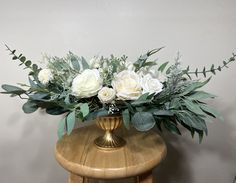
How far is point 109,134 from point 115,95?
0.76 ft

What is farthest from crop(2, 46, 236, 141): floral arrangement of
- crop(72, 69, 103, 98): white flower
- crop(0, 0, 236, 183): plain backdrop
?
crop(0, 0, 236, 183): plain backdrop

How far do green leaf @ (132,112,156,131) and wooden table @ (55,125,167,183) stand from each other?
0.52 ft

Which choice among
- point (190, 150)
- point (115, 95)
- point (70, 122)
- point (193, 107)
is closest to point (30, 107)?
point (70, 122)

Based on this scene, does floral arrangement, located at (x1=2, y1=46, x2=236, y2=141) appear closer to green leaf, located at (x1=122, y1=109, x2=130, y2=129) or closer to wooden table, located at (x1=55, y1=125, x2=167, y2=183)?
green leaf, located at (x1=122, y1=109, x2=130, y2=129)

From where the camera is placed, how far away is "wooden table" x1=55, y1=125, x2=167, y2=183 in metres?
0.92

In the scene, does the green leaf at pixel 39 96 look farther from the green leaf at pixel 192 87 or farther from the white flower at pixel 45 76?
the green leaf at pixel 192 87

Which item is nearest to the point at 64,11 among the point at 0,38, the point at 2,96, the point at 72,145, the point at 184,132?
the point at 0,38

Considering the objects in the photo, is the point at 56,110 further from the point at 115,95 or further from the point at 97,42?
the point at 97,42

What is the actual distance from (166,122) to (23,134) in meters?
0.76

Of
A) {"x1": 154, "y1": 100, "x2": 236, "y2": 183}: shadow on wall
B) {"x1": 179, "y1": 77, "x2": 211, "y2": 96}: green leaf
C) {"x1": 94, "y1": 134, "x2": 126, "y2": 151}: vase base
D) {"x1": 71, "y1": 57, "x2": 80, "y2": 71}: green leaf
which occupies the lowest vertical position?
{"x1": 154, "y1": 100, "x2": 236, "y2": 183}: shadow on wall

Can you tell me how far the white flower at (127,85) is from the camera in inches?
34.3

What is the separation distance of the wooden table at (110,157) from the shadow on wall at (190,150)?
343 millimetres

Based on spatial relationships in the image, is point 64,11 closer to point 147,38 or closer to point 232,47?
point 147,38

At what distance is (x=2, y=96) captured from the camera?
4.34ft
